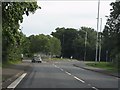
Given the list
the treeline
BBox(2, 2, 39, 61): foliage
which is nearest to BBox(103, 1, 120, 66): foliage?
BBox(2, 2, 39, 61): foliage

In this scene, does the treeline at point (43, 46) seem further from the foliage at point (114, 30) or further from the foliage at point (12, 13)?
the foliage at point (12, 13)

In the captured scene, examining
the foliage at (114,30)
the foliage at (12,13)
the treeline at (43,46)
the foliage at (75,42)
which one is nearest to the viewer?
the foliage at (12,13)

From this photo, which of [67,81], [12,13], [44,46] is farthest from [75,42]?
[12,13]

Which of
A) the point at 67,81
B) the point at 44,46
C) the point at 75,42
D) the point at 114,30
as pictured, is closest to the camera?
the point at 67,81

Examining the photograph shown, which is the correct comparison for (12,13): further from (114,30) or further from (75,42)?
(75,42)

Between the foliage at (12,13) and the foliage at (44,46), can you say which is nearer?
the foliage at (12,13)

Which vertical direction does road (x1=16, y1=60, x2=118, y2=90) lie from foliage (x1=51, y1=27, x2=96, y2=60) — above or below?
below

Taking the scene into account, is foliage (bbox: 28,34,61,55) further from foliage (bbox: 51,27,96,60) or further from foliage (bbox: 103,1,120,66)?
foliage (bbox: 103,1,120,66)

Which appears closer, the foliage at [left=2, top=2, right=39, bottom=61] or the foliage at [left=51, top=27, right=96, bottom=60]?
the foliage at [left=2, top=2, right=39, bottom=61]

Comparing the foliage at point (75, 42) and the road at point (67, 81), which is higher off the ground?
the foliage at point (75, 42)

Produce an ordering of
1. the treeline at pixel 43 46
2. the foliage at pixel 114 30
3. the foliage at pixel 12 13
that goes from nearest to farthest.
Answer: the foliage at pixel 12 13 < the foliage at pixel 114 30 < the treeline at pixel 43 46

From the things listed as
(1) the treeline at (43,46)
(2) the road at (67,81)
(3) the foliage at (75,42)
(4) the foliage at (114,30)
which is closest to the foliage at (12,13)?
(2) the road at (67,81)

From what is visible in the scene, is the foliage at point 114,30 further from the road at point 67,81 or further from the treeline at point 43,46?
the treeline at point 43,46

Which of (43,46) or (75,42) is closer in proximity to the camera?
(43,46)
